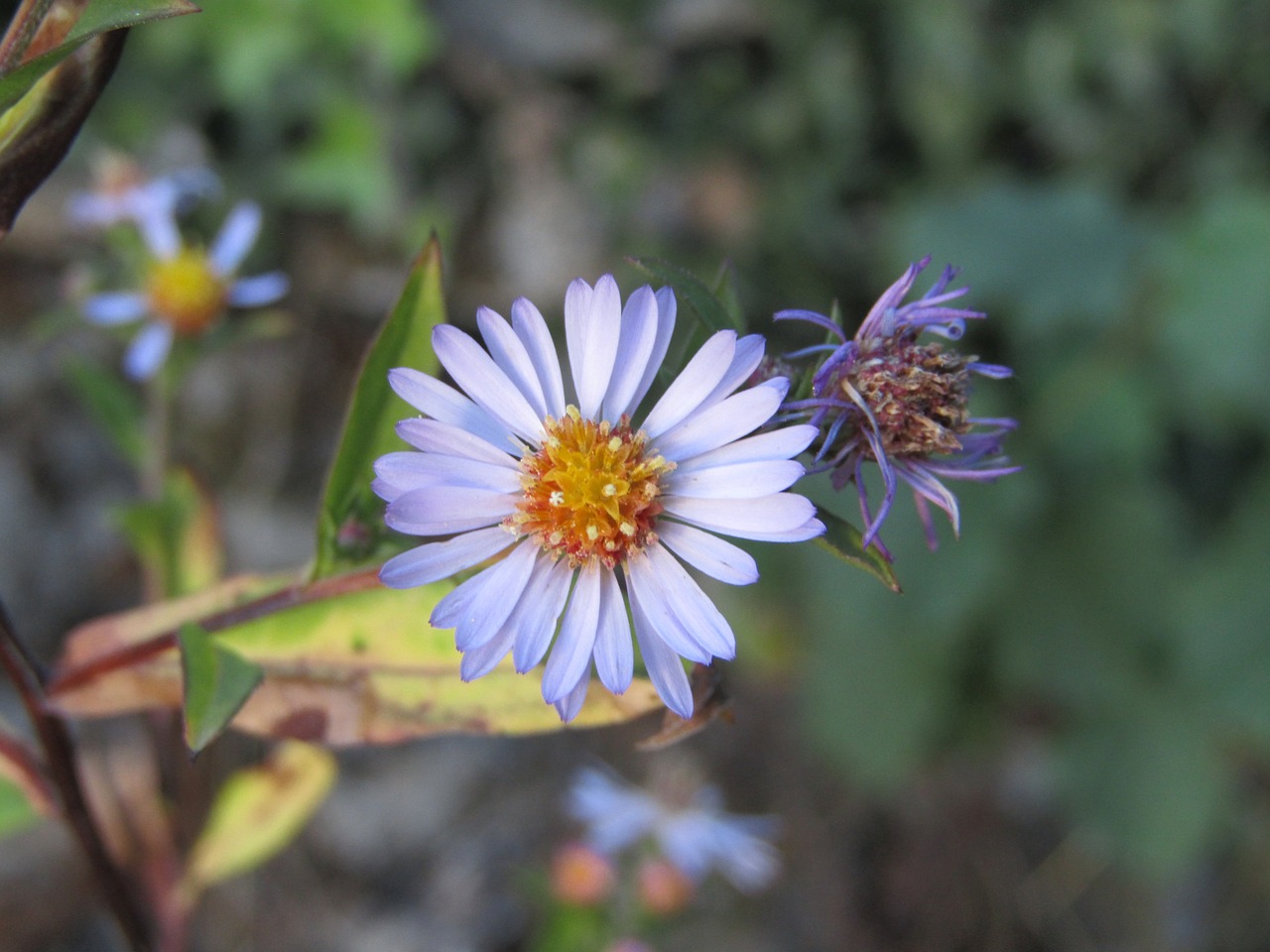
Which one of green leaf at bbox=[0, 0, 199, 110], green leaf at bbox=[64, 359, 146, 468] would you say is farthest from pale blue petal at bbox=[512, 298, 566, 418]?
green leaf at bbox=[64, 359, 146, 468]

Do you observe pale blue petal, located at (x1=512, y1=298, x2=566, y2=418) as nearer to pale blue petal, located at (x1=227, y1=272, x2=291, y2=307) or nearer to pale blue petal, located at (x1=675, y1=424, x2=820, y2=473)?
pale blue petal, located at (x1=675, y1=424, x2=820, y2=473)

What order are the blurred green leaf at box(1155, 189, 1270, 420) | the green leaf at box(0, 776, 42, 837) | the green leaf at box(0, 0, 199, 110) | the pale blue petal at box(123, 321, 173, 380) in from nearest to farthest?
the green leaf at box(0, 0, 199, 110), the green leaf at box(0, 776, 42, 837), the pale blue petal at box(123, 321, 173, 380), the blurred green leaf at box(1155, 189, 1270, 420)

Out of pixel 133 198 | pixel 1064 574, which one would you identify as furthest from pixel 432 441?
pixel 1064 574

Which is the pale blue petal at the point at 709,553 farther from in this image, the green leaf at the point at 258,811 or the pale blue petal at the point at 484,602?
the green leaf at the point at 258,811

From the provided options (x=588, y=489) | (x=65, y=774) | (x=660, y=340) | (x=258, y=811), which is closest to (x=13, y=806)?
(x=65, y=774)

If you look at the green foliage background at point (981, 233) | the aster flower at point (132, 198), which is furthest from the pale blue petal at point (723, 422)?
the green foliage background at point (981, 233)
